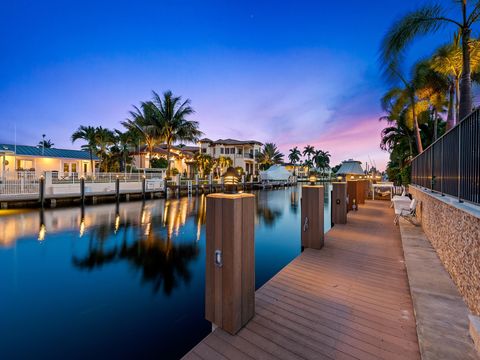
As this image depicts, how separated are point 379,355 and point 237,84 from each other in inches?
1041

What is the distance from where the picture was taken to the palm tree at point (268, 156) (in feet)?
155

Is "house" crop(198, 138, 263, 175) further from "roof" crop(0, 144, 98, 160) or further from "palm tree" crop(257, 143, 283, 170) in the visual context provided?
"roof" crop(0, 144, 98, 160)

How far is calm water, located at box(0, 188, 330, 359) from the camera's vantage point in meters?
3.03

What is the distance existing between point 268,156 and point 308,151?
1322 inches

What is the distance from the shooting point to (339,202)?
7629mm

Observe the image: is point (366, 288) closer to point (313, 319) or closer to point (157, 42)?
point (313, 319)

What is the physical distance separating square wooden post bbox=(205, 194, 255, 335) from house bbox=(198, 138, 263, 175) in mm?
39306

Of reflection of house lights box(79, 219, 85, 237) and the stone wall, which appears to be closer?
the stone wall

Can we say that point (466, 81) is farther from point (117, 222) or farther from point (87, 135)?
point (87, 135)

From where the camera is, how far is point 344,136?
31.7m

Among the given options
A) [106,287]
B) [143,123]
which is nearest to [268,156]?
[143,123]

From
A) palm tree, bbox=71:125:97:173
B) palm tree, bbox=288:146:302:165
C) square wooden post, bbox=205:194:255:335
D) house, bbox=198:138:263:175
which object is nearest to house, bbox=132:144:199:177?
palm tree, bbox=71:125:97:173

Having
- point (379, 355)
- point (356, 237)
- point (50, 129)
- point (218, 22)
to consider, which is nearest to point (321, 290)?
point (379, 355)

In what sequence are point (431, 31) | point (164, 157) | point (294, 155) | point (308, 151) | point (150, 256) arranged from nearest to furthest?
point (431, 31) < point (150, 256) < point (164, 157) < point (294, 155) < point (308, 151)
